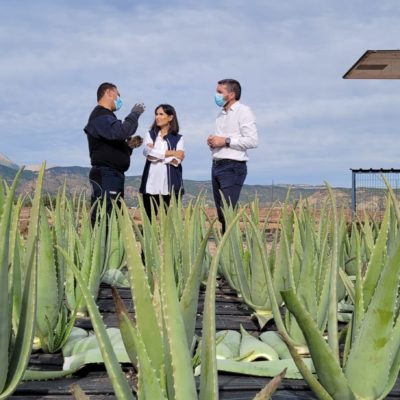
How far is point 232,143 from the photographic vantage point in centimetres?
300

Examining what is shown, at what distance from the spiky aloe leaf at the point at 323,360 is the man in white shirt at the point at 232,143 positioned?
7.17ft

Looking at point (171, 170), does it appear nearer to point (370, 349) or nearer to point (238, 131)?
point (238, 131)

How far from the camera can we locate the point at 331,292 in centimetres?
87

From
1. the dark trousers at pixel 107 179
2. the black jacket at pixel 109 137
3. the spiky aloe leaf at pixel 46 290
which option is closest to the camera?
the spiky aloe leaf at pixel 46 290

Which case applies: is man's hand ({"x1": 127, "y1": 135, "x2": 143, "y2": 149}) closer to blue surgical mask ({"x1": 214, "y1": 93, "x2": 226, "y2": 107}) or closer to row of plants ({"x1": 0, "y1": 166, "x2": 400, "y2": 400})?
blue surgical mask ({"x1": 214, "y1": 93, "x2": 226, "y2": 107})

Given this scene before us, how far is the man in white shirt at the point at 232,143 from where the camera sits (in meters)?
3.02

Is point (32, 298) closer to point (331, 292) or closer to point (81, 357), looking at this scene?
point (81, 357)

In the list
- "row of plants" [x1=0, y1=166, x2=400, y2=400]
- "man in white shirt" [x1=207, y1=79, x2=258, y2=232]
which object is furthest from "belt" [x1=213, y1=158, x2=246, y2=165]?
"row of plants" [x1=0, y1=166, x2=400, y2=400]

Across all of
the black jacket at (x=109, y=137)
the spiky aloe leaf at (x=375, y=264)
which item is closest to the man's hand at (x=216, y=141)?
the black jacket at (x=109, y=137)

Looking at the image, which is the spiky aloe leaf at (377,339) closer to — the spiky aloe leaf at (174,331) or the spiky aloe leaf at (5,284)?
the spiky aloe leaf at (174,331)

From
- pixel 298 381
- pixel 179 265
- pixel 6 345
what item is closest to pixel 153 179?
pixel 179 265

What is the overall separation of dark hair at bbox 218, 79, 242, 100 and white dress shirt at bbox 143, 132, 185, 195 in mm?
375

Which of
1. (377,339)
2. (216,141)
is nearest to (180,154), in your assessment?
(216,141)

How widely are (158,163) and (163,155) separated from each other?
5 cm
